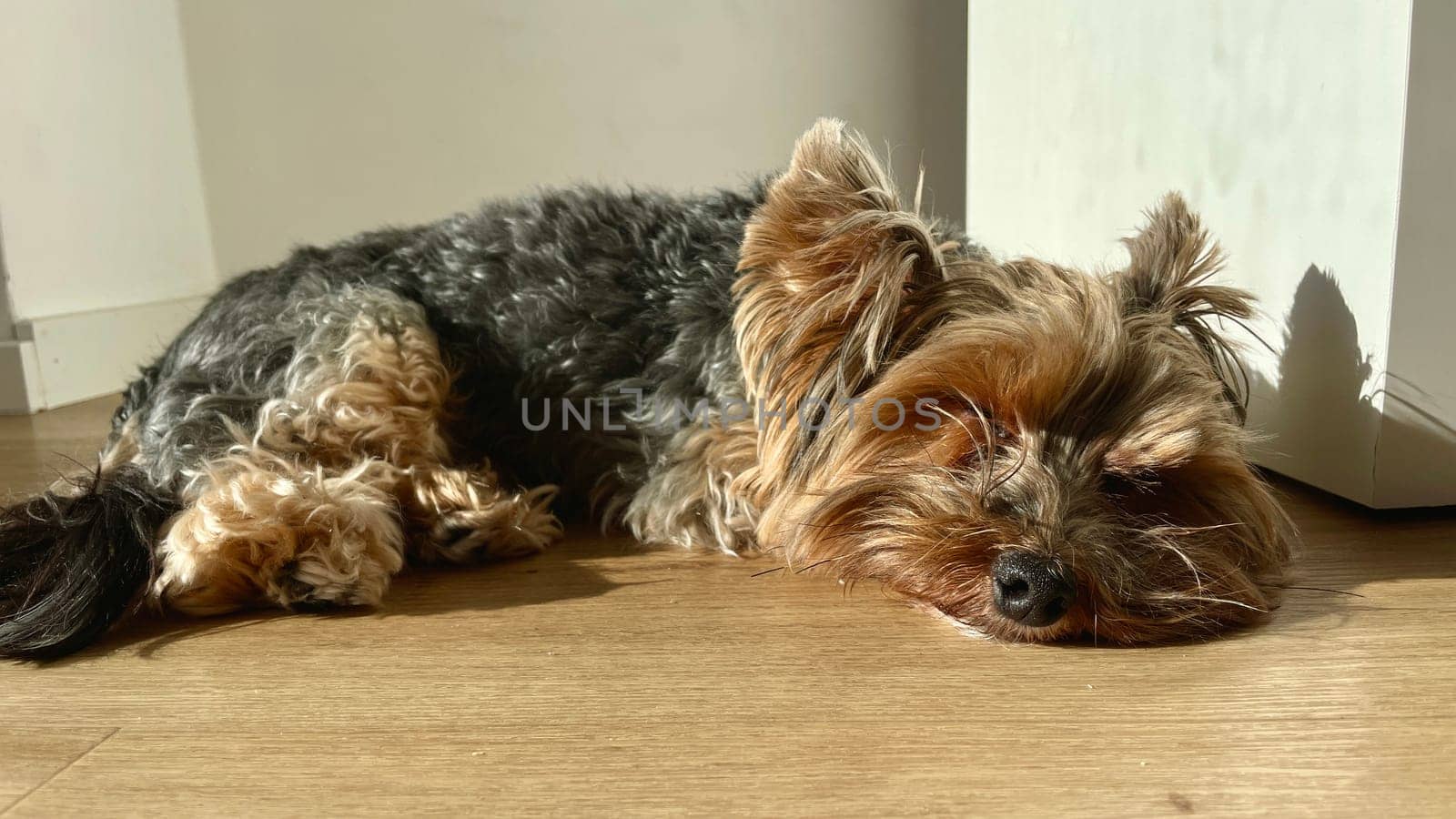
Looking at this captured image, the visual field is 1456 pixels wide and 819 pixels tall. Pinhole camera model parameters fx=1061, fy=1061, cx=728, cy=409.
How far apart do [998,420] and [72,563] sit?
1.49 metres

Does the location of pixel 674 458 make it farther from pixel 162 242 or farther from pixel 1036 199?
pixel 162 242

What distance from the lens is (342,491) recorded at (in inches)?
76.0

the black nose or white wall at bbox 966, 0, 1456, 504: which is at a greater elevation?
white wall at bbox 966, 0, 1456, 504

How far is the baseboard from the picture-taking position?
3912mm

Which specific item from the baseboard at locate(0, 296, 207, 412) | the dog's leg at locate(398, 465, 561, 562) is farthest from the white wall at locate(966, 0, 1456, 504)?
the baseboard at locate(0, 296, 207, 412)

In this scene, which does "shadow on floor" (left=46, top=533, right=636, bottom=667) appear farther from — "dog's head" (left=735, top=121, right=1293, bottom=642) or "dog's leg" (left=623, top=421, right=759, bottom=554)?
"dog's head" (left=735, top=121, right=1293, bottom=642)

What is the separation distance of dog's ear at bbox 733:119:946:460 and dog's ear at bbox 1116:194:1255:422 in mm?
372

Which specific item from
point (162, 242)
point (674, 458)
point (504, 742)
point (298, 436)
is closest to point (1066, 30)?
point (674, 458)

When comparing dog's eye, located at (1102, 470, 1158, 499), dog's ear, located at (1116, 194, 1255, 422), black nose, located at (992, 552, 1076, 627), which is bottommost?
black nose, located at (992, 552, 1076, 627)

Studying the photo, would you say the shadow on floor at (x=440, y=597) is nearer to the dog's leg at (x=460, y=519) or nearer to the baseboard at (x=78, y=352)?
the dog's leg at (x=460, y=519)

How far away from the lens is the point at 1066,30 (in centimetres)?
293

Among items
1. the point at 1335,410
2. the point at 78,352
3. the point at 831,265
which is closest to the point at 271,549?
the point at 831,265

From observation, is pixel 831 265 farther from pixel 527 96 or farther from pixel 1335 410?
pixel 527 96

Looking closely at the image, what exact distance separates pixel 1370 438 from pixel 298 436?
2092 mm
